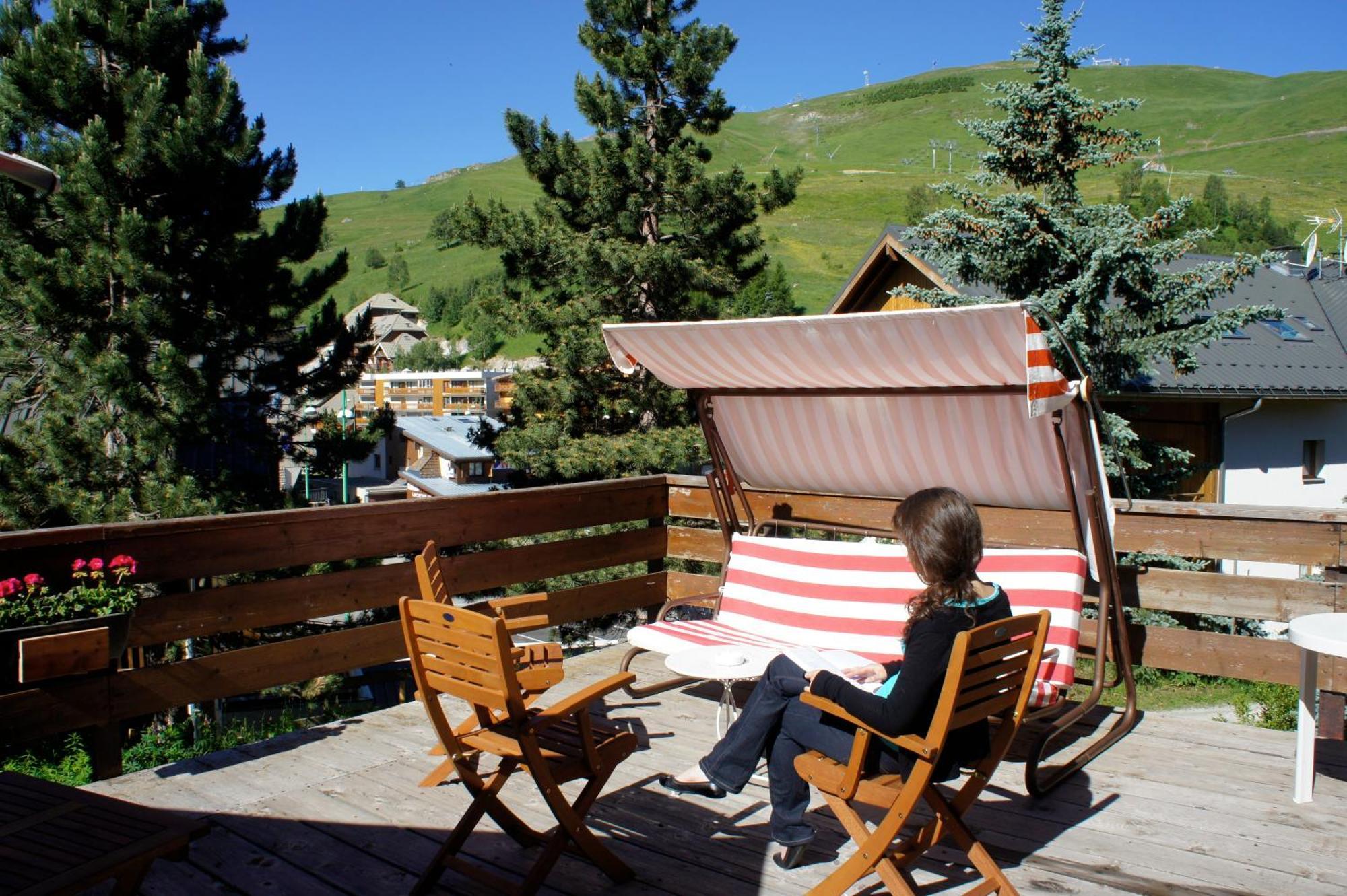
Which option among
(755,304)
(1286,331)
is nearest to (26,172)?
(755,304)

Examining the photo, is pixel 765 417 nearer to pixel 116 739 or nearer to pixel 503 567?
pixel 503 567

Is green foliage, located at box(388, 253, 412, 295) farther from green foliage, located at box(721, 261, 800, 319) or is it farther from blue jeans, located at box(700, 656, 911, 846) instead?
blue jeans, located at box(700, 656, 911, 846)

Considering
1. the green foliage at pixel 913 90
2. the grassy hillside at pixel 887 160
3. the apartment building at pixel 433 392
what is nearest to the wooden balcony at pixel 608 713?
the grassy hillside at pixel 887 160

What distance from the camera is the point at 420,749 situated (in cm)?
425

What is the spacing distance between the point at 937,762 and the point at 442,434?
3684cm

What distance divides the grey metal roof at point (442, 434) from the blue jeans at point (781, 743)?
30.4m

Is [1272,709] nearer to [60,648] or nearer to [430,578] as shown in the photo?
[430,578]

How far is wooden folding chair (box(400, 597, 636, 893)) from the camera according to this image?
280 centimetres

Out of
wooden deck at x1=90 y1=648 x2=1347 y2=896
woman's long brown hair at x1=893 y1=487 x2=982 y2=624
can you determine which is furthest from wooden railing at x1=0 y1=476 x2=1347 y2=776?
woman's long brown hair at x1=893 y1=487 x2=982 y2=624

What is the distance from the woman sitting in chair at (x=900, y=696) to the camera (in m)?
2.74

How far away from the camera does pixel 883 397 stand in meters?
4.91

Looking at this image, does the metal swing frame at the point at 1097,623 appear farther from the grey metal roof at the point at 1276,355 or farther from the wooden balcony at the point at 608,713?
the grey metal roof at the point at 1276,355

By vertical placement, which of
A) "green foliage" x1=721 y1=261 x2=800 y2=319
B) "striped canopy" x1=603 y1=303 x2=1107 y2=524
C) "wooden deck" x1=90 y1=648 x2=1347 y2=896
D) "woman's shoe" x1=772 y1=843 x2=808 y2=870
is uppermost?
"green foliage" x1=721 y1=261 x2=800 y2=319

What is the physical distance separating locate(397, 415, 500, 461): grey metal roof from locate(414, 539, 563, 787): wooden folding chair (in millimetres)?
29460
